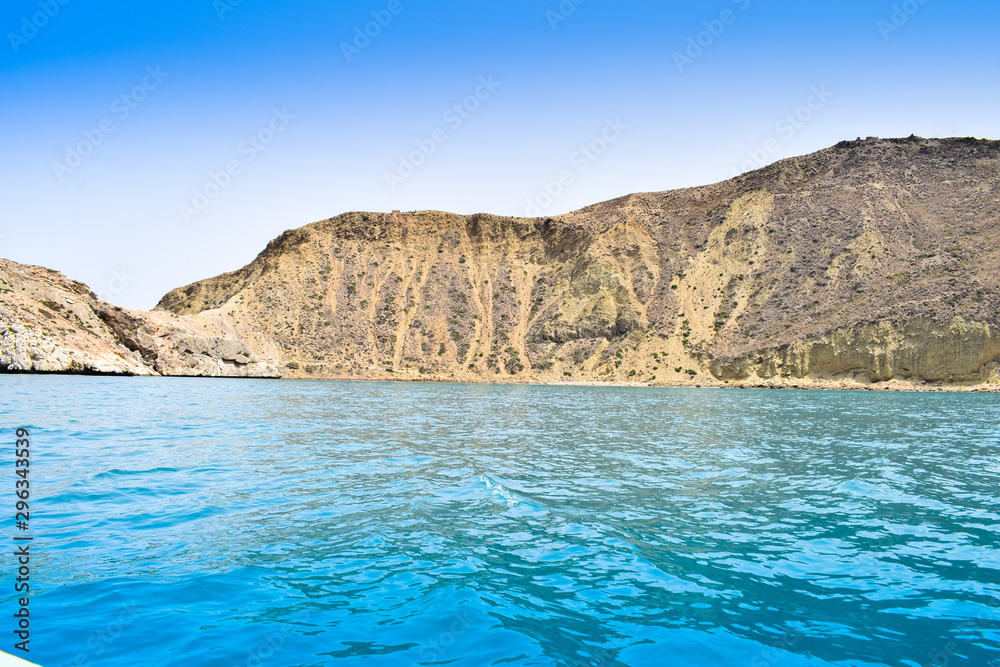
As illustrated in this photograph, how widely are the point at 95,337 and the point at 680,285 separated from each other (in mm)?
81075

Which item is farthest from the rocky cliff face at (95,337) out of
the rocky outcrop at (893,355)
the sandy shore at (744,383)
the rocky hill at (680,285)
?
the rocky outcrop at (893,355)

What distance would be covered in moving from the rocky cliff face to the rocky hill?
1001 centimetres

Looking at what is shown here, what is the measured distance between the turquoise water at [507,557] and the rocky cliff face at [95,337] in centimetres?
5372

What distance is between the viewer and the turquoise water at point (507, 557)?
18.4ft

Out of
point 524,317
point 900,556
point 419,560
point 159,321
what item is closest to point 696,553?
point 900,556

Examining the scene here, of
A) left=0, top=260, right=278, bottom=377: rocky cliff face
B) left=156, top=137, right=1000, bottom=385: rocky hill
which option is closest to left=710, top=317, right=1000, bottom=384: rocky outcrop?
left=156, top=137, right=1000, bottom=385: rocky hill

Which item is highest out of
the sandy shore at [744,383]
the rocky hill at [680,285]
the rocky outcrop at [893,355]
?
the rocky hill at [680,285]

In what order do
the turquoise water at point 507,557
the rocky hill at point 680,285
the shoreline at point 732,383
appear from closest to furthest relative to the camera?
the turquoise water at point 507,557
the shoreline at point 732,383
the rocky hill at point 680,285

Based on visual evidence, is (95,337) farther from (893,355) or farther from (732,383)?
(893,355)

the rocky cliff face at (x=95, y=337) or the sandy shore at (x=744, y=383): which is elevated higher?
the rocky cliff face at (x=95, y=337)

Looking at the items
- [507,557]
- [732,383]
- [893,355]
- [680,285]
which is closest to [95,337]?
[507,557]

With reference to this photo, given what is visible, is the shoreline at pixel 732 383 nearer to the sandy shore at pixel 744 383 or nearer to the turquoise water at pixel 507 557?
the sandy shore at pixel 744 383

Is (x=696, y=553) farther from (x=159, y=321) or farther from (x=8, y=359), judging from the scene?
(x=159, y=321)

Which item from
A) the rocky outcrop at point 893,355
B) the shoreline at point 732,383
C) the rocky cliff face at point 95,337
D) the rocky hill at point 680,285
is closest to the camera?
the rocky cliff face at point 95,337
